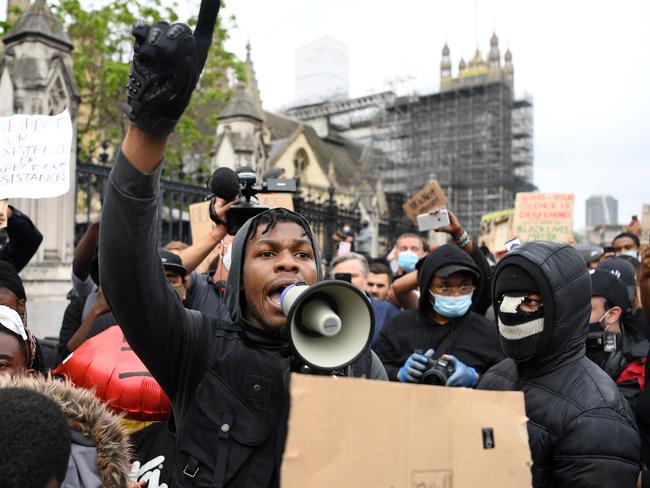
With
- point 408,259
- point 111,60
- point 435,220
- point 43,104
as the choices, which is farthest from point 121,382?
point 111,60

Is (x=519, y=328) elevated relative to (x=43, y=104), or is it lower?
lower

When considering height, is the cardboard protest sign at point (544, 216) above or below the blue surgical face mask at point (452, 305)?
above

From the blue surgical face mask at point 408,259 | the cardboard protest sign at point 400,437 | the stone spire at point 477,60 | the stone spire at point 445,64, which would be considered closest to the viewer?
the cardboard protest sign at point 400,437

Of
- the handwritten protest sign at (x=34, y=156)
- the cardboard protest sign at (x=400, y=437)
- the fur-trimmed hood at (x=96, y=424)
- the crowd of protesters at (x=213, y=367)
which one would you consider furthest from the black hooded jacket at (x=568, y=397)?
the handwritten protest sign at (x=34, y=156)

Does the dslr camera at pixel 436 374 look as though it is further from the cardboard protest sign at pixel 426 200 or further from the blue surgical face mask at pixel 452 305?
the cardboard protest sign at pixel 426 200

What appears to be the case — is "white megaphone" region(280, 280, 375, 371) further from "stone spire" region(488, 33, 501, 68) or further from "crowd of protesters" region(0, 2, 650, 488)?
"stone spire" region(488, 33, 501, 68)

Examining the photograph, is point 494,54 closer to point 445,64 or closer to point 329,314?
point 445,64

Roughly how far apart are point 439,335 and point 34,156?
9.89ft

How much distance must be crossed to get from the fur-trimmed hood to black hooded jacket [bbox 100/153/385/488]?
0.62 feet

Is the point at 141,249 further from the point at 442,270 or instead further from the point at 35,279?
the point at 35,279

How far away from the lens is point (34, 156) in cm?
438

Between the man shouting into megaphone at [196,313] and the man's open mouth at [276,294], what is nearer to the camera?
the man shouting into megaphone at [196,313]

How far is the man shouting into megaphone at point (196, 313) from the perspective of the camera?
56.9 inches

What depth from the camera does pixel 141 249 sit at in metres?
1.58
